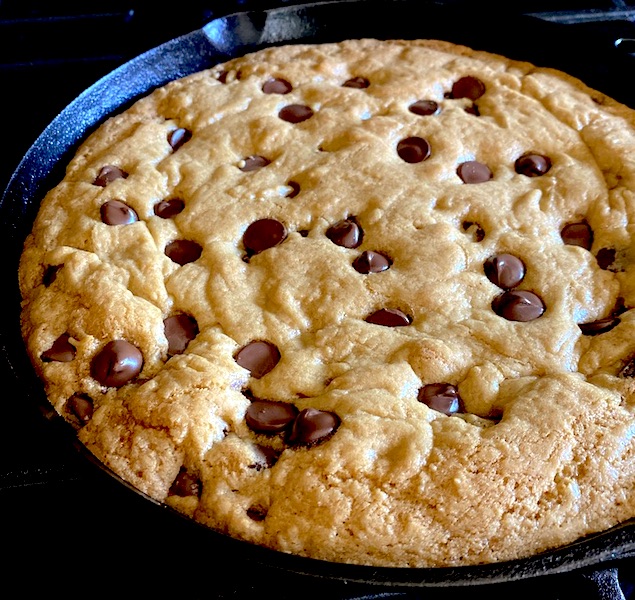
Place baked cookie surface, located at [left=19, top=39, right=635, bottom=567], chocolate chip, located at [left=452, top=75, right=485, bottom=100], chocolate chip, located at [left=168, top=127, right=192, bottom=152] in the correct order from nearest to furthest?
1. baked cookie surface, located at [left=19, top=39, right=635, bottom=567]
2. chocolate chip, located at [left=168, top=127, right=192, bottom=152]
3. chocolate chip, located at [left=452, top=75, right=485, bottom=100]

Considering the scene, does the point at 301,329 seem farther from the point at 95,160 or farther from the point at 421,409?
the point at 95,160

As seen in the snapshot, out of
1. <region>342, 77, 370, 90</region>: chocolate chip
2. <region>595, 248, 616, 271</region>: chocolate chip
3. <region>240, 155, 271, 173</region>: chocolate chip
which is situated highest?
<region>342, 77, 370, 90</region>: chocolate chip

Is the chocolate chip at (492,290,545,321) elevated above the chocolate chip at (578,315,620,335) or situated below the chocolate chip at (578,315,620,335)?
above

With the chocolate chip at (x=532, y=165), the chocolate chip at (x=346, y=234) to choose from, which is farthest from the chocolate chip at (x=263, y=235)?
the chocolate chip at (x=532, y=165)

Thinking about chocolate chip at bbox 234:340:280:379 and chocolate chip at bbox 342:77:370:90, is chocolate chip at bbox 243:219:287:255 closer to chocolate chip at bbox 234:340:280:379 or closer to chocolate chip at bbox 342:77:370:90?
chocolate chip at bbox 234:340:280:379

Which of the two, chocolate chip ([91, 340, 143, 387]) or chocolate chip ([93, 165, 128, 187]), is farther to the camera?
chocolate chip ([93, 165, 128, 187])

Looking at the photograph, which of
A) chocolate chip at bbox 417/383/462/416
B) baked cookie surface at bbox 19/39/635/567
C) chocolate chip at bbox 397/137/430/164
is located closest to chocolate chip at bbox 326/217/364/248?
baked cookie surface at bbox 19/39/635/567
